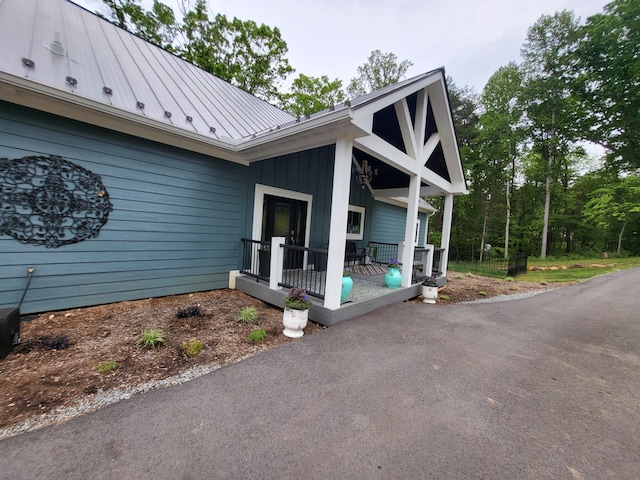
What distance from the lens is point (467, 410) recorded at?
213 centimetres

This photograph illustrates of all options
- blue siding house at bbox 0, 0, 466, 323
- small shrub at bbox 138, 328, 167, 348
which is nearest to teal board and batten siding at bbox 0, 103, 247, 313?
blue siding house at bbox 0, 0, 466, 323

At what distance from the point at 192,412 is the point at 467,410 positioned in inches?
89.0

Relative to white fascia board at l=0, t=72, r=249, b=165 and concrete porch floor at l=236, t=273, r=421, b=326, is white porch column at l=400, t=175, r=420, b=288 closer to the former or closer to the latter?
concrete porch floor at l=236, t=273, r=421, b=326

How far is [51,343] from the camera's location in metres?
2.74

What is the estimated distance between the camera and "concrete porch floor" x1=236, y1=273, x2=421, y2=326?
3852mm

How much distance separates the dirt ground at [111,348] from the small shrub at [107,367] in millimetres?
32

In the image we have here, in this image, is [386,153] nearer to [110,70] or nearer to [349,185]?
[349,185]

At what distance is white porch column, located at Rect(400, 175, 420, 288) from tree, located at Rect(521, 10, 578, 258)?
17212 mm

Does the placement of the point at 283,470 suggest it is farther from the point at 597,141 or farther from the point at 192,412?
the point at 597,141

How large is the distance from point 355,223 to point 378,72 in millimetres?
14688

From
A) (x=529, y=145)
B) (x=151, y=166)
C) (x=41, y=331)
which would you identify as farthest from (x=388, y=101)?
(x=529, y=145)

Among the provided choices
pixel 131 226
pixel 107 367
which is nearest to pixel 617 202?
pixel 131 226

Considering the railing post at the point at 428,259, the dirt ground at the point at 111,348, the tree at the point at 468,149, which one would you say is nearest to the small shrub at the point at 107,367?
the dirt ground at the point at 111,348

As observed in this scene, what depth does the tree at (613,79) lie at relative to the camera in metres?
12.4
